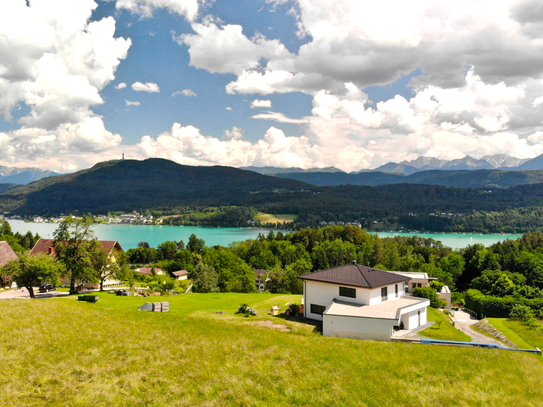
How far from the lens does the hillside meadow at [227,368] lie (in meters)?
10.5

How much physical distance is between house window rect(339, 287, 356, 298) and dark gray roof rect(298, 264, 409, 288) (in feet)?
1.51

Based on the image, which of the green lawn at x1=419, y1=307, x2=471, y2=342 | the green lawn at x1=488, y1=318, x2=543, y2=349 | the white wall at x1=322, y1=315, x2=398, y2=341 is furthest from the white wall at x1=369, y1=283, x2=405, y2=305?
the green lawn at x1=488, y1=318, x2=543, y2=349

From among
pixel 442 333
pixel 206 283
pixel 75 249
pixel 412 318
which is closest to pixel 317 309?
pixel 412 318

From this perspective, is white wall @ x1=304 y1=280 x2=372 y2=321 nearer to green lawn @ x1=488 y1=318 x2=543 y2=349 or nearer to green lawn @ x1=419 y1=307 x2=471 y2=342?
green lawn @ x1=419 y1=307 x2=471 y2=342

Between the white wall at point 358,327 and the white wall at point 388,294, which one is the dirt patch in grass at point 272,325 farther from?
the white wall at point 388,294

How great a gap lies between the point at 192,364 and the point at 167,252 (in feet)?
268

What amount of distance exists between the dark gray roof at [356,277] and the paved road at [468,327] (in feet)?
21.3

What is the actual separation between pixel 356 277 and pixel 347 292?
48.2 inches

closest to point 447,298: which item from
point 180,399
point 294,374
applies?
point 294,374

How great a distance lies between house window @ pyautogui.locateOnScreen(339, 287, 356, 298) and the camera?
23259 millimetres

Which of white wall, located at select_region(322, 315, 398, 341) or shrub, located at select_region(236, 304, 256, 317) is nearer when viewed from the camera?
white wall, located at select_region(322, 315, 398, 341)

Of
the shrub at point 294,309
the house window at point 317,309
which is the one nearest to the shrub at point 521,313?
the house window at point 317,309

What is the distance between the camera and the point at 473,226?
179m

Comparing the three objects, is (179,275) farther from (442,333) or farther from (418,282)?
(442,333)
